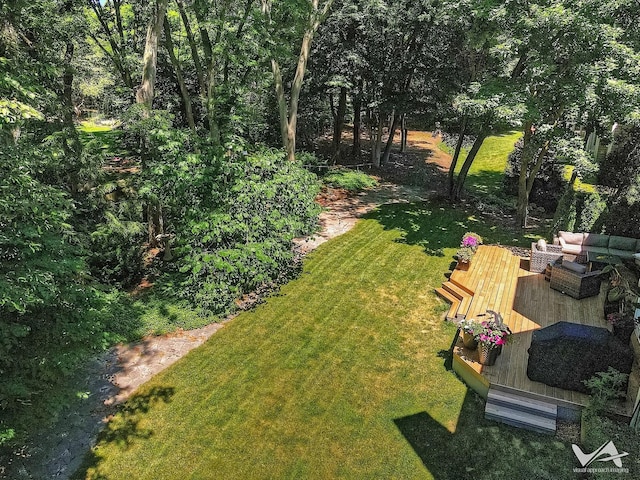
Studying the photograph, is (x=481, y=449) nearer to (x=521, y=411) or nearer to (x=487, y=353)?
(x=521, y=411)

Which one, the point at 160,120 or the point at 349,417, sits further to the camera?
the point at 160,120

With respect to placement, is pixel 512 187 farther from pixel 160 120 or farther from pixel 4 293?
pixel 4 293

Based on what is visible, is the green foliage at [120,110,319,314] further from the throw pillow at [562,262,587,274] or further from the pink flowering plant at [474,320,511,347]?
the throw pillow at [562,262,587,274]

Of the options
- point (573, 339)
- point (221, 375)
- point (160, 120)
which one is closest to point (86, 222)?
point (160, 120)

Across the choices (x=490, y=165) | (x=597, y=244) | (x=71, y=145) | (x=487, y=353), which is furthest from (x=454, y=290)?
(x=490, y=165)

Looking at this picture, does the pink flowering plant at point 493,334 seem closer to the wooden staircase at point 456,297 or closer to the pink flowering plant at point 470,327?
the pink flowering plant at point 470,327

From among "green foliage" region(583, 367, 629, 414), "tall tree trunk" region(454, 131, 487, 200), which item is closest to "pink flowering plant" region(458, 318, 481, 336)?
"green foliage" region(583, 367, 629, 414)

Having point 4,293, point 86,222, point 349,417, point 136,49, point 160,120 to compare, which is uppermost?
point 136,49
